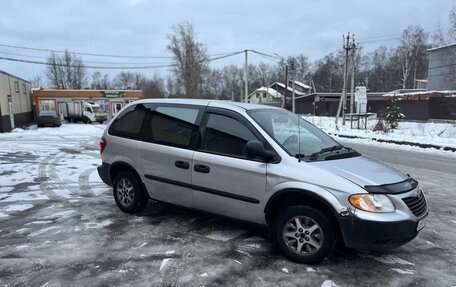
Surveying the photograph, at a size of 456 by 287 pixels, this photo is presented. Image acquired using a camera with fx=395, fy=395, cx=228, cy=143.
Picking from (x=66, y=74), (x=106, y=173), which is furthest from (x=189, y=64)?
(x=106, y=173)

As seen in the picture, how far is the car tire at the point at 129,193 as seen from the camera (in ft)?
19.6

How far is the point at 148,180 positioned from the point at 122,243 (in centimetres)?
112

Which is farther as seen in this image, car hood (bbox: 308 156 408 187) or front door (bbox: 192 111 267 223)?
front door (bbox: 192 111 267 223)

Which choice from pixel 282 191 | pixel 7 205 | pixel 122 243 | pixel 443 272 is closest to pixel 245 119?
pixel 282 191

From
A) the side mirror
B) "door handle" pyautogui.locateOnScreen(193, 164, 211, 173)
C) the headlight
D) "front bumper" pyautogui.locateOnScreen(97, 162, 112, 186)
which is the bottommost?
"front bumper" pyautogui.locateOnScreen(97, 162, 112, 186)

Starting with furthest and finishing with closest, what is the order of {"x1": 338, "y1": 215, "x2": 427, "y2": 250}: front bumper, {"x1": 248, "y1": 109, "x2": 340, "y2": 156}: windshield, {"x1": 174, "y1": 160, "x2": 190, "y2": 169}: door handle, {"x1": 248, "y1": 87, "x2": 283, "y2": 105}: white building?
{"x1": 248, "y1": 87, "x2": 283, "y2": 105}: white building → {"x1": 174, "y1": 160, "x2": 190, "y2": 169}: door handle → {"x1": 248, "y1": 109, "x2": 340, "y2": 156}: windshield → {"x1": 338, "y1": 215, "x2": 427, "y2": 250}: front bumper

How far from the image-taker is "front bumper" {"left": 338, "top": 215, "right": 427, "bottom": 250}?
3.88 meters

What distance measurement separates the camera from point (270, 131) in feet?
15.8

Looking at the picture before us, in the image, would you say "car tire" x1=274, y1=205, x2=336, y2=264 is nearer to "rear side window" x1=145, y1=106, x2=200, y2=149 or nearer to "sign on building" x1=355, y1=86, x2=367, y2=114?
"rear side window" x1=145, y1=106, x2=200, y2=149

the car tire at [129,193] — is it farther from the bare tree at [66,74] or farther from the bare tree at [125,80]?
the bare tree at [125,80]

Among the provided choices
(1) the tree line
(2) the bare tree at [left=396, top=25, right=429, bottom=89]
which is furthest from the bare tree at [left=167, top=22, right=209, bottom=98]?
(2) the bare tree at [left=396, top=25, right=429, bottom=89]

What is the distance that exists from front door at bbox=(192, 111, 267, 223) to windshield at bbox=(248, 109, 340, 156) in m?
0.28

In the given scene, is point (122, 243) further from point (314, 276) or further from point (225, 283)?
point (314, 276)

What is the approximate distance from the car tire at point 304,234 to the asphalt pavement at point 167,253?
0.13m
